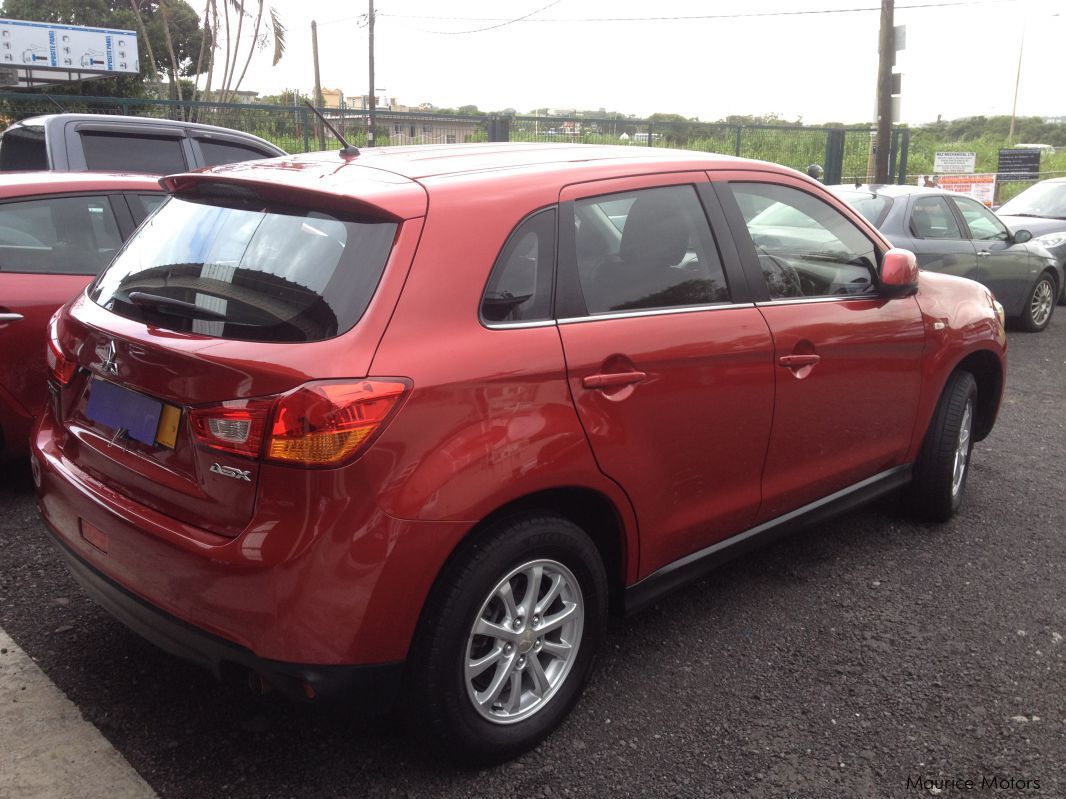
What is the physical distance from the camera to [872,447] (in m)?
4.02

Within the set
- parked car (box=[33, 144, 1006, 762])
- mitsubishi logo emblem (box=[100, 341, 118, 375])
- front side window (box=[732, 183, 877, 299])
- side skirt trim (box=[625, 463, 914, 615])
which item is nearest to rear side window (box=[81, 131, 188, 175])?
parked car (box=[33, 144, 1006, 762])

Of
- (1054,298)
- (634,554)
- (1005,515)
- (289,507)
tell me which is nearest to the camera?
(289,507)

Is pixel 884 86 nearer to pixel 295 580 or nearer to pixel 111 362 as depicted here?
pixel 111 362

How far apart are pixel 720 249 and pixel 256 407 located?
5.77ft

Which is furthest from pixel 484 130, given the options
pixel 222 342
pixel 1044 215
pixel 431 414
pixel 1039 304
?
pixel 431 414

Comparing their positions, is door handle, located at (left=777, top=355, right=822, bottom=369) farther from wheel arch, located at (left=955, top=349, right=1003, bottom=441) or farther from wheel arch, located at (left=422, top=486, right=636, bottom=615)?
wheel arch, located at (left=955, top=349, right=1003, bottom=441)

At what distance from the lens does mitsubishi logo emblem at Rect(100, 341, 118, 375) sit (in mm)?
2643

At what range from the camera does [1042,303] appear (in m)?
10.8

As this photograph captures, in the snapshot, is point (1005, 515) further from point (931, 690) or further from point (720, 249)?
point (720, 249)

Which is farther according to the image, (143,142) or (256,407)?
(143,142)

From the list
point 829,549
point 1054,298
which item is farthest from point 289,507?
point 1054,298

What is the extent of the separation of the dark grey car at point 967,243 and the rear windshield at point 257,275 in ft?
25.2

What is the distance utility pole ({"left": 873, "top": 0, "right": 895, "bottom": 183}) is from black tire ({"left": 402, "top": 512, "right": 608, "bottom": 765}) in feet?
55.9

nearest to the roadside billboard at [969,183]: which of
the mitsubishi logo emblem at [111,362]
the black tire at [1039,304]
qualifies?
the black tire at [1039,304]
